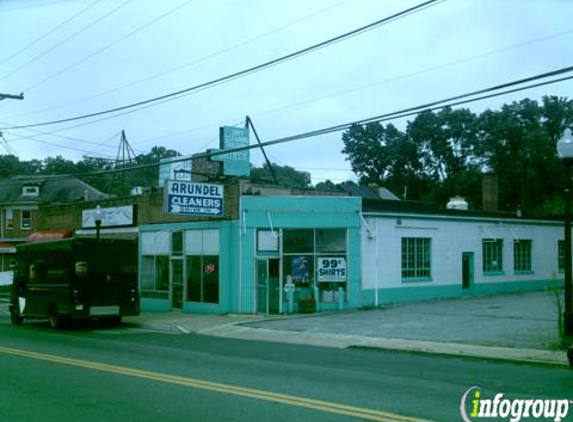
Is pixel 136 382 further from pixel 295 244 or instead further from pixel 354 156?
pixel 354 156

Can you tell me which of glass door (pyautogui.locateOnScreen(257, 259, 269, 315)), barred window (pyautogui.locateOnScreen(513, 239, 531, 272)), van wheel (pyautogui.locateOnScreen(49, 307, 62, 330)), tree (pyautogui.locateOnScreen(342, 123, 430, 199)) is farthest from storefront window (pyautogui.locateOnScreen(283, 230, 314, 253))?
tree (pyautogui.locateOnScreen(342, 123, 430, 199))

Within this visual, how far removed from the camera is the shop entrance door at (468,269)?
105 feet

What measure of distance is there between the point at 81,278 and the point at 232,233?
600 cm

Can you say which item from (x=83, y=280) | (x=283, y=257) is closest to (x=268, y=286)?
(x=283, y=257)

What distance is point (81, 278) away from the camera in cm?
2234

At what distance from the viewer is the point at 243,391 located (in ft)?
33.0

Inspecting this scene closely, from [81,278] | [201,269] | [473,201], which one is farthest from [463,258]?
[473,201]

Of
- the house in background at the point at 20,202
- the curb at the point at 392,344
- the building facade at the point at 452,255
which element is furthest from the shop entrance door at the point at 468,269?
the house in background at the point at 20,202

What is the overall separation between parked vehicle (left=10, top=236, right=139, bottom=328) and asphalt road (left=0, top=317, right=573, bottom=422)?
5.47 metres

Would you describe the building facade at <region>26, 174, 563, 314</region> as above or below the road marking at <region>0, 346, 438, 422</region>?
above

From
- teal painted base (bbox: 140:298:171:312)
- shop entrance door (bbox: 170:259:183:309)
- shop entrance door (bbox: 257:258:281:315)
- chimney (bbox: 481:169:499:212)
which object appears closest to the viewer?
shop entrance door (bbox: 257:258:281:315)

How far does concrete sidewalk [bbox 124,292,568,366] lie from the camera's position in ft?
51.4

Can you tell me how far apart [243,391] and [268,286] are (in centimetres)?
1567

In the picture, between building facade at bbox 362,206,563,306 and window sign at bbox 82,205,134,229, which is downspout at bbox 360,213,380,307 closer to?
building facade at bbox 362,206,563,306
